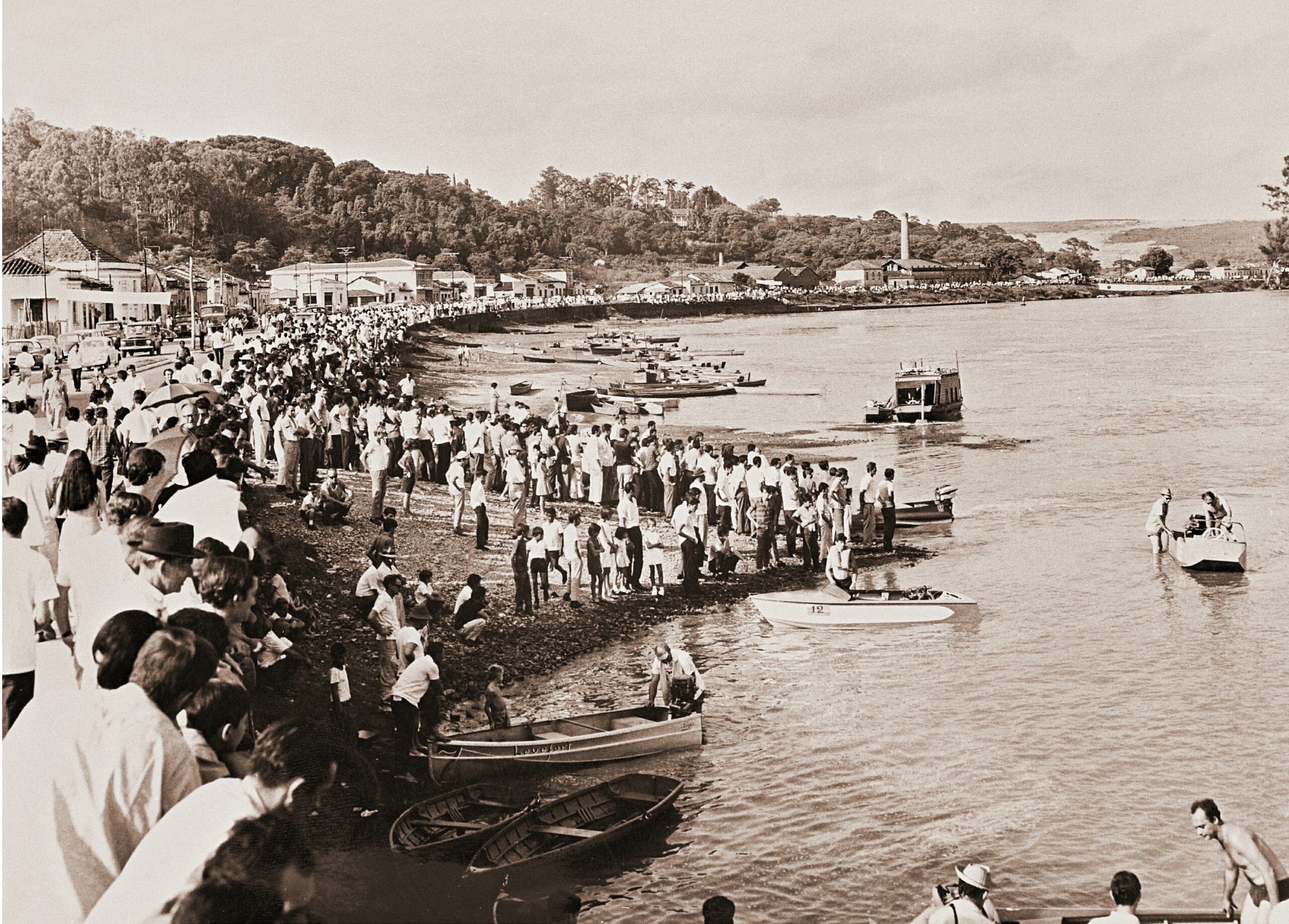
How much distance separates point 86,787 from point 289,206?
18.9m

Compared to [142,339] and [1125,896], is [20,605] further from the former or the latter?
[142,339]

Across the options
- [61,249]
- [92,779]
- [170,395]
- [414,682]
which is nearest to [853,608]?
[414,682]

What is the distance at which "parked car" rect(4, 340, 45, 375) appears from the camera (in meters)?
11.2

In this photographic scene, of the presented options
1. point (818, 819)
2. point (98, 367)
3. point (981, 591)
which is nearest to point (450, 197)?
point (98, 367)

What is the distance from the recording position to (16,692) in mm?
4262

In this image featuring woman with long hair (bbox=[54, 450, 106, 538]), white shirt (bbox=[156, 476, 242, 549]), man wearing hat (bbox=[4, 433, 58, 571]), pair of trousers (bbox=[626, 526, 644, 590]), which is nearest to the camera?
woman with long hair (bbox=[54, 450, 106, 538])

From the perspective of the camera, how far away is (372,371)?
21.0 meters

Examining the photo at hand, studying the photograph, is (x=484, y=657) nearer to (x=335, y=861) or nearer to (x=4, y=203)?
(x=335, y=861)

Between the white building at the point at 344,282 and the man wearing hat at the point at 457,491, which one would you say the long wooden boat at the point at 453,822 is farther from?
the white building at the point at 344,282

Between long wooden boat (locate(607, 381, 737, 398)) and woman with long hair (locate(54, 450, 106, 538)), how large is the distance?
88.0ft

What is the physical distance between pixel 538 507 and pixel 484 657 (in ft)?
12.9

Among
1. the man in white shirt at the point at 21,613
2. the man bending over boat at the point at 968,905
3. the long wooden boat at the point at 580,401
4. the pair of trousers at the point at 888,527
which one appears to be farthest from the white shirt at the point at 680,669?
the long wooden boat at the point at 580,401

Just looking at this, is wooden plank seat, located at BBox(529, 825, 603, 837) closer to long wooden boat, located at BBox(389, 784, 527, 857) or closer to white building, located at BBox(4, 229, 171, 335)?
long wooden boat, located at BBox(389, 784, 527, 857)

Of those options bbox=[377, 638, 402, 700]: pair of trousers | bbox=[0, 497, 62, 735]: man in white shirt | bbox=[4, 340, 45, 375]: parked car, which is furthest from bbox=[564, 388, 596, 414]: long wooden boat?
bbox=[0, 497, 62, 735]: man in white shirt
